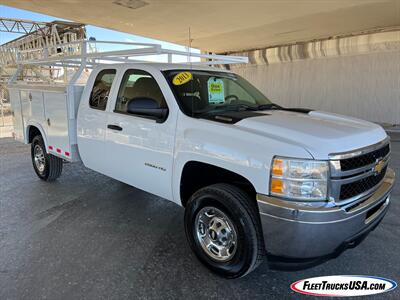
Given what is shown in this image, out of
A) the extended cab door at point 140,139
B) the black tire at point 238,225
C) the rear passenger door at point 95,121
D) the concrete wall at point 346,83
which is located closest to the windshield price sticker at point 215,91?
the extended cab door at point 140,139

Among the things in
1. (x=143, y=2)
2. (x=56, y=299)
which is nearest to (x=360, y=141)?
(x=56, y=299)

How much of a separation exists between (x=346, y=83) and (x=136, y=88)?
39.5 ft

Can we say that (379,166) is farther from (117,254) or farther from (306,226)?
(117,254)

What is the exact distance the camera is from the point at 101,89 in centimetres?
413

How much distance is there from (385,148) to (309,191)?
117 centimetres

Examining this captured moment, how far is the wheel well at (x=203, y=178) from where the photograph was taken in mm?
2816

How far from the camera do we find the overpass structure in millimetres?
9000

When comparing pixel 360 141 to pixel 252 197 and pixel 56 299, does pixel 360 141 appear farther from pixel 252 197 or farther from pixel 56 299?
pixel 56 299

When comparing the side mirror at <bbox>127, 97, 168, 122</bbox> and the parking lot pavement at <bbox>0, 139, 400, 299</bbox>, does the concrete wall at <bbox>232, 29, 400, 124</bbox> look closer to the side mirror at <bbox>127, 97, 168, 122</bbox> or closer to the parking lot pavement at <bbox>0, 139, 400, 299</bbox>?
the parking lot pavement at <bbox>0, 139, 400, 299</bbox>

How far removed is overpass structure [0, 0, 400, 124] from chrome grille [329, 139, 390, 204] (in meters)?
7.02

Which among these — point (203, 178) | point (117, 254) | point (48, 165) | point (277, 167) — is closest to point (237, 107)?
point (203, 178)

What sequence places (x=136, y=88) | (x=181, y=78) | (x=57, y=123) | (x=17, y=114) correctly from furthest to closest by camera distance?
1. (x=17, y=114)
2. (x=57, y=123)
3. (x=136, y=88)
4. (x=181, y=78)

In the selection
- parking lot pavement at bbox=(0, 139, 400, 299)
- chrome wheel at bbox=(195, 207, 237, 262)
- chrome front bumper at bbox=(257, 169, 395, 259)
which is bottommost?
parking lot pavement at bbox=(0, 139, 400, 299)

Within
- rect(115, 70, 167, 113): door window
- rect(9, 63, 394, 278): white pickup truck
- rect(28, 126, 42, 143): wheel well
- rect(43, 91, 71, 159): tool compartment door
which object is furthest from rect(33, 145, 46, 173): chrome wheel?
rect(115, 70, 167, 113): door window
